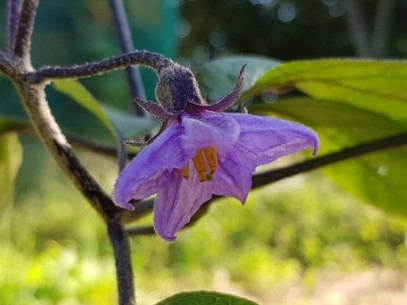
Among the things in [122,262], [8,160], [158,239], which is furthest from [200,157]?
[158,239]

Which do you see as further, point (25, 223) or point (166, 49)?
point (25, 223)

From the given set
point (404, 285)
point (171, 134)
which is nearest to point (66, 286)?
point (404, 285)

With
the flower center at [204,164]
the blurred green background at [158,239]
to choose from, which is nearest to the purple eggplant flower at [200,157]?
the flower center at [204,164]

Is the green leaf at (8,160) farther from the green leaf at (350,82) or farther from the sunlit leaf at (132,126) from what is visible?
the green leaf at (350,82)

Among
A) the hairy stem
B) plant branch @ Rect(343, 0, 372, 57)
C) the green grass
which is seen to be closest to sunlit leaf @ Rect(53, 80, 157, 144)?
the green grass

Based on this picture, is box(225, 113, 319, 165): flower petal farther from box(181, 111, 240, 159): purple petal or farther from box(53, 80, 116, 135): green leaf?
box(53, 80, 116, 135): green leaf

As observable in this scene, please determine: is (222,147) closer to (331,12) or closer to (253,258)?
(253,258)

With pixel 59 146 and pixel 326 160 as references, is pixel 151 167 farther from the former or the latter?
pixel 326 160
